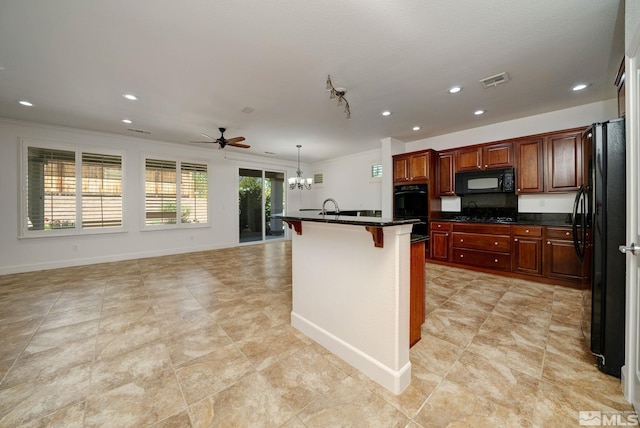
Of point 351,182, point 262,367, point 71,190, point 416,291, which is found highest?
point 351,182

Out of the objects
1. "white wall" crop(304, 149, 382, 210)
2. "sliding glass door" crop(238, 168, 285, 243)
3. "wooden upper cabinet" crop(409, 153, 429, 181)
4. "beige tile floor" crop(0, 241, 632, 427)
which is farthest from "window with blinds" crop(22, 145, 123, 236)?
"wooden upper cabinet" crop(409, 153, 429, 181)

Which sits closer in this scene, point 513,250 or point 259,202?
point 513,250

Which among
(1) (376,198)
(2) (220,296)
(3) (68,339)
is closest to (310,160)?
(1) (376,198)

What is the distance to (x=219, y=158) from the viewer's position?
669cm

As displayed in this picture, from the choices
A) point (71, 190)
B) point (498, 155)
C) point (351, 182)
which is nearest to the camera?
point (498, 155)

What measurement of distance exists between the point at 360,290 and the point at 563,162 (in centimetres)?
413

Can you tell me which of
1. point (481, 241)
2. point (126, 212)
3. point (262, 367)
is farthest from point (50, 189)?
point (481, 241)

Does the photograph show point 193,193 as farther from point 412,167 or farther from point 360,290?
point 360,290

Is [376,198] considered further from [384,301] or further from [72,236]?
[72,236]

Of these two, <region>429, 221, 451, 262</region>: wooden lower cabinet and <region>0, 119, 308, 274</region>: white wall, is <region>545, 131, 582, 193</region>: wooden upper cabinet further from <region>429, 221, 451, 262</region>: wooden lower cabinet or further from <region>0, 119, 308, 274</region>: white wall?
<region>0, 119, 308, 274</region>: white wall

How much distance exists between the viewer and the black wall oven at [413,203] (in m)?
4.92

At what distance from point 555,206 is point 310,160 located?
614 centimetres

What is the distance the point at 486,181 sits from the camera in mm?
4383

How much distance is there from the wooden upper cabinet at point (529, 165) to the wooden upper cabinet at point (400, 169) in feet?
6.04
